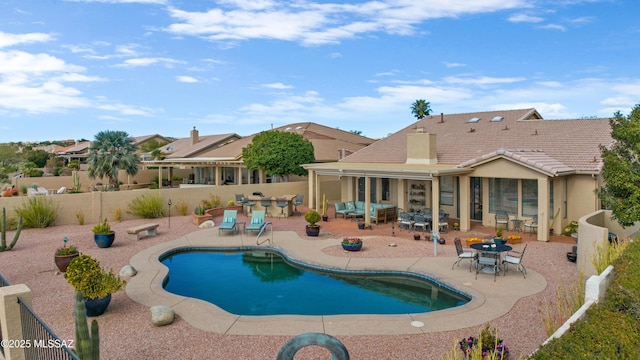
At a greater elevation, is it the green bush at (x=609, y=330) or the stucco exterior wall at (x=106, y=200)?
the stucco exterior wall at (x=106, y=200)

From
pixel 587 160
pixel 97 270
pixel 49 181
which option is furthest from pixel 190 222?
pixel 49 181

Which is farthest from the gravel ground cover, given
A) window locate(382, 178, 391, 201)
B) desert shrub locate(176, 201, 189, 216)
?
window locate(382, 178, 391, 201)

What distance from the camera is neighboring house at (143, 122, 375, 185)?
3641 centimetres

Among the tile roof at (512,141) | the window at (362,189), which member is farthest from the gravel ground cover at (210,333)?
the window at (362,189)

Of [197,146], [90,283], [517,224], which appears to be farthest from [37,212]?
[197,146]

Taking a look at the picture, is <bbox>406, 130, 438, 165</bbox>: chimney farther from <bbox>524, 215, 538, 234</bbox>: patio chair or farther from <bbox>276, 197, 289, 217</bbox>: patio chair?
<bbox>276, 197, 289, 217</bbox>: patio chair

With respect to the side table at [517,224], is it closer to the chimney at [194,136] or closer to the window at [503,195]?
the window at [503,195]

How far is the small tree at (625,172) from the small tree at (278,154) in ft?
66.0

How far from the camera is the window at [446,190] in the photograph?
2236 centimetres

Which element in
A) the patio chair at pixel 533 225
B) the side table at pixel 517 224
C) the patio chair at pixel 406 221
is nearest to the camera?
the patio chair at pixel 533 225

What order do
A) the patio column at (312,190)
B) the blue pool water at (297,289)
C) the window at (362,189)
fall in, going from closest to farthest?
the blue pool water at (297,289) < the window at (362,189) < the patio column at (312,190)

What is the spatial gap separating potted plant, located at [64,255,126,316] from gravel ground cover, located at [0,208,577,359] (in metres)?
0.31

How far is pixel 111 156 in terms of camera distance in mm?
34344

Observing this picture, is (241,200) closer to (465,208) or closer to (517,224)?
(465,208)
